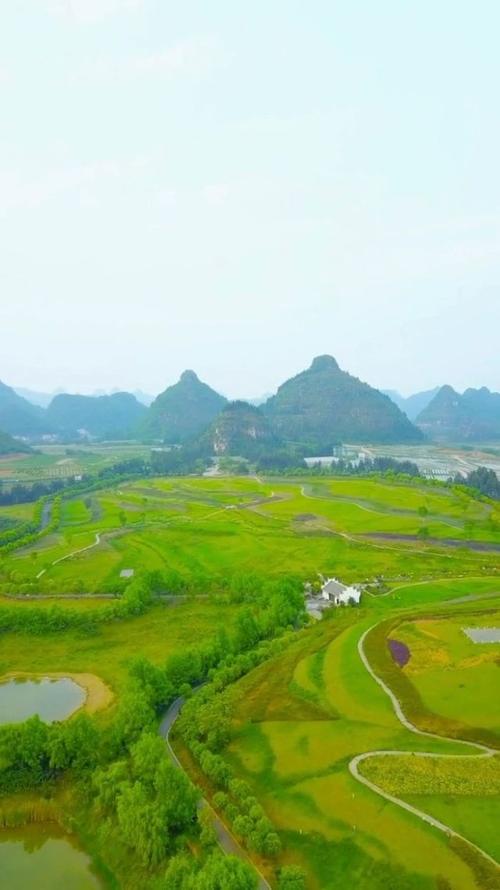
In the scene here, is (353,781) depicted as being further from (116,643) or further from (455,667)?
(116,643)

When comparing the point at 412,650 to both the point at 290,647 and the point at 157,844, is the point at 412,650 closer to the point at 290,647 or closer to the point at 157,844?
the point at 290,647

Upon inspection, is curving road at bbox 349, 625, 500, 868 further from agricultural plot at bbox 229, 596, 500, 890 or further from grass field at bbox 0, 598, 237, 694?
grass field at bbox 0, 598, 237, 694

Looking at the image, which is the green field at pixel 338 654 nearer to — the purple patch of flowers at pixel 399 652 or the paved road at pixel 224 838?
the purple patch of flowers at pixel 399 652

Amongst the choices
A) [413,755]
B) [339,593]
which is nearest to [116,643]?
[339,593]

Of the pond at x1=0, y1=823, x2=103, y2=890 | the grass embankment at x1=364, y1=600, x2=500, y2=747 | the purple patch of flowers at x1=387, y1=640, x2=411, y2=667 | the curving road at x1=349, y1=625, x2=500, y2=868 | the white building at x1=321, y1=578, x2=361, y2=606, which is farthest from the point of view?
the white building at x1=321, y1=578, x2=361, y2=606

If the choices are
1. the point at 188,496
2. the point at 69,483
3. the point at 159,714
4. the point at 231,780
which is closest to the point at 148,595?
the point at 159,714

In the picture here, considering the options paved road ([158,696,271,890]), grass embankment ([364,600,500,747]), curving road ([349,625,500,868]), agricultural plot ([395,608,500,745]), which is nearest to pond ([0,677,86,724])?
paved road ([158,696,271,890])

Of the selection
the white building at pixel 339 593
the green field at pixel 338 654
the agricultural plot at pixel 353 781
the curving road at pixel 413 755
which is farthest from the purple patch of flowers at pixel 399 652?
the white building at pixel 339 593
